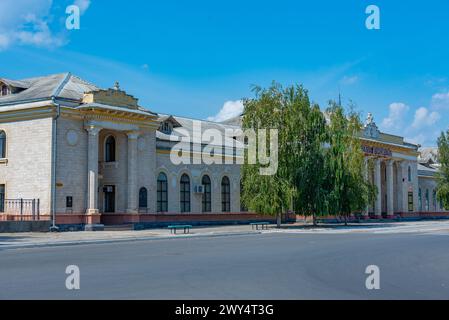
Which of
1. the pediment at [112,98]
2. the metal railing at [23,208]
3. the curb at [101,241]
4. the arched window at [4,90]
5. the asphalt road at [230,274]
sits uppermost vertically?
the arched window at [4,90]

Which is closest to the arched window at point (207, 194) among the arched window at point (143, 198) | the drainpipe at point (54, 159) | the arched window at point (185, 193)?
the arched window at point (185, 193)

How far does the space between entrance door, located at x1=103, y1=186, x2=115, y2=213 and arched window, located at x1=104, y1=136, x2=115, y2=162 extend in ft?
6.70

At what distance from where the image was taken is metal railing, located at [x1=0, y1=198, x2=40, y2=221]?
3659 cm

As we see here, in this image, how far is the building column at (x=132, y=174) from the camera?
4106 cm

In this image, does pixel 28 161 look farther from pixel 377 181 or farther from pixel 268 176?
pixel 377 181

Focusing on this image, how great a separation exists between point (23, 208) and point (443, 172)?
185 ft

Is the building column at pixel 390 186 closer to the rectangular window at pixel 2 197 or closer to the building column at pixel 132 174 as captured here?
the building column at pixel 132 174

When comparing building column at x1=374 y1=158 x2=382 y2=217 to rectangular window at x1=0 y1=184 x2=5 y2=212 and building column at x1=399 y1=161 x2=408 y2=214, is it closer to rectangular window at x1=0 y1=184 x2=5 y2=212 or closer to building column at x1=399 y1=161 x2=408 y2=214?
building column at x1=399 y1=161 x2=408 y2=214

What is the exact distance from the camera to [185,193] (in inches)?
1857

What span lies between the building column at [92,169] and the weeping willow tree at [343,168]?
Answer: 16358mm

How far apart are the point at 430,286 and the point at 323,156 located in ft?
104

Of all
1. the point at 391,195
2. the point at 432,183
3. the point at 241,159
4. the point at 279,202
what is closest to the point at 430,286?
the point at 279,202

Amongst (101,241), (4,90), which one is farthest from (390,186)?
(101,241)

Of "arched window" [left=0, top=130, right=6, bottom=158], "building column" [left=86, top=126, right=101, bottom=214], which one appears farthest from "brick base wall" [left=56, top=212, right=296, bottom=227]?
"arched window" [left=0, top=130, right=6, bottom=158]
